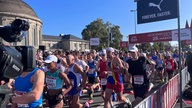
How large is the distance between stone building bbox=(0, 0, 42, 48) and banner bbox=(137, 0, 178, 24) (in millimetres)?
62192

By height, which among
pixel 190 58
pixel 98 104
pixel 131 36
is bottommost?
pixel 98 104

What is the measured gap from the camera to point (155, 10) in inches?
253

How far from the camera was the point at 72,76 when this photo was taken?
23.1 feet

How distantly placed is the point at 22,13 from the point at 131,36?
60.8 metres

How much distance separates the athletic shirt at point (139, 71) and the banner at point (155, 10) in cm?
100

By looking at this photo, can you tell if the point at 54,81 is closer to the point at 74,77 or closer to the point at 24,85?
the point at 74,77

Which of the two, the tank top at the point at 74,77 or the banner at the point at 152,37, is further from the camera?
the banner at the point at 152,37

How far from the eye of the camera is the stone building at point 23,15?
68.7 metres

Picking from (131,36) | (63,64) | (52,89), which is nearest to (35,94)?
(52,89)

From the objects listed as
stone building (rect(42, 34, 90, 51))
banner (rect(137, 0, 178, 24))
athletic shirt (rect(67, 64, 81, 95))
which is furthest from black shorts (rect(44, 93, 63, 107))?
stone building (rect(42, 34, 90, 51))

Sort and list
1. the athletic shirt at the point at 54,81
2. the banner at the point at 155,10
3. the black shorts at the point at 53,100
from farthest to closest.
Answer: the banner at the point at 155,10 → the athletic shirt at the point at 54,81 → the black shorts at the point at 53,100

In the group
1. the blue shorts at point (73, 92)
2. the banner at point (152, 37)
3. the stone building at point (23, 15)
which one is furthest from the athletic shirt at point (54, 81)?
the stone building at point (23, 15)

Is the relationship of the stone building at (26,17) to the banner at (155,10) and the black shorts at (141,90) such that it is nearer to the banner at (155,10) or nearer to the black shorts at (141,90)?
the black shorts at (141,90)

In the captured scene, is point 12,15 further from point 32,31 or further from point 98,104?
point 98,104
